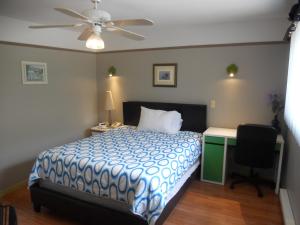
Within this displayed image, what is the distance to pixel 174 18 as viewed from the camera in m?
3.23

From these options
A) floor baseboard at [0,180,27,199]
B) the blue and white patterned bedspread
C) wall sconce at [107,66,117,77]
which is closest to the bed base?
the blue and white patterned bedspread

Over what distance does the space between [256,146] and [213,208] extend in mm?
971

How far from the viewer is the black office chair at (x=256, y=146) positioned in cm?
289

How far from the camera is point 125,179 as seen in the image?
215cm

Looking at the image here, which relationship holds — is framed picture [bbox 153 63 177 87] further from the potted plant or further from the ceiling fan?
the ceiling fan

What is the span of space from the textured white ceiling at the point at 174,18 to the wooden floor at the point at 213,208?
2.22m

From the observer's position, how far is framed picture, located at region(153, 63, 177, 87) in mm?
4039

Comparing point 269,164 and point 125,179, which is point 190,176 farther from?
point 125,179

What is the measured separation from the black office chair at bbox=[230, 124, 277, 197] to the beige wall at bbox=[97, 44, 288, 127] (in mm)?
685

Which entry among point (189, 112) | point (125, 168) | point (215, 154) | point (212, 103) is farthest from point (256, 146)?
point (125, 168)

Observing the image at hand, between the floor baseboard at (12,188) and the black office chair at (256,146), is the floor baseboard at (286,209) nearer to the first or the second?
the black office chair at (256,146)

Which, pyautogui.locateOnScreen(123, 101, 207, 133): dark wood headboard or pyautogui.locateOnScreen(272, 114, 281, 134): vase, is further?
pyautogui.locateOnScreen(123, 101, 207, 133): dark wood headboard

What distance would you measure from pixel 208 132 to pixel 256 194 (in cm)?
107

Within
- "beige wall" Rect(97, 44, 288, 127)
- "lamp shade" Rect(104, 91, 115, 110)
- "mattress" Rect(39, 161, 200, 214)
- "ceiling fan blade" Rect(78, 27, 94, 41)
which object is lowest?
"mattress" Rect(39, 161, 200, 214)
